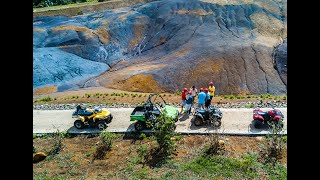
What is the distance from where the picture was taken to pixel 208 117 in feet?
52.9

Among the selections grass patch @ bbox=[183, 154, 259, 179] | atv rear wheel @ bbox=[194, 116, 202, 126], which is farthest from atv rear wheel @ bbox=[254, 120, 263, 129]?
atv rear wheel @ bbox=[194, 116, 202, 126]

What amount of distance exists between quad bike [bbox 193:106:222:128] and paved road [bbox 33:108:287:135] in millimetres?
258

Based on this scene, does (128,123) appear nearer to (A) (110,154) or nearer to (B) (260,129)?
(A) (110,154)

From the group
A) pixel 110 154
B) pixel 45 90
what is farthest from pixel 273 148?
pixel 45 90

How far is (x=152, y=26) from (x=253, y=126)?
89.0ft

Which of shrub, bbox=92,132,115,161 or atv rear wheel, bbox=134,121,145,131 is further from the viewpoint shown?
atv rear wheel, bbox=134,121,145,131

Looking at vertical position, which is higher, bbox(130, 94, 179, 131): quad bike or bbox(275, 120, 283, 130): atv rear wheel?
bbox(130, 94, 179, 131): quad bike

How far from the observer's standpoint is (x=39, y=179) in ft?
42.6

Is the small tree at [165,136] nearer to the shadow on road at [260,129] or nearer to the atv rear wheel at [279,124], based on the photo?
the shadow on road at [260,129]

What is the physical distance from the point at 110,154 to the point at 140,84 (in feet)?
48.9

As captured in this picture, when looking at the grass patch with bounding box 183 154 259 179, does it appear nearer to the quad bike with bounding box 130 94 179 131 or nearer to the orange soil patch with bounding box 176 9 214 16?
the quad bike with bounding box 130 94 179 131

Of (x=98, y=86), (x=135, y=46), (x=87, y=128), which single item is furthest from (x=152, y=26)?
(x=87, y=128)

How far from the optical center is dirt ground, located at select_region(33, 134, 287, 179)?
13.4m
